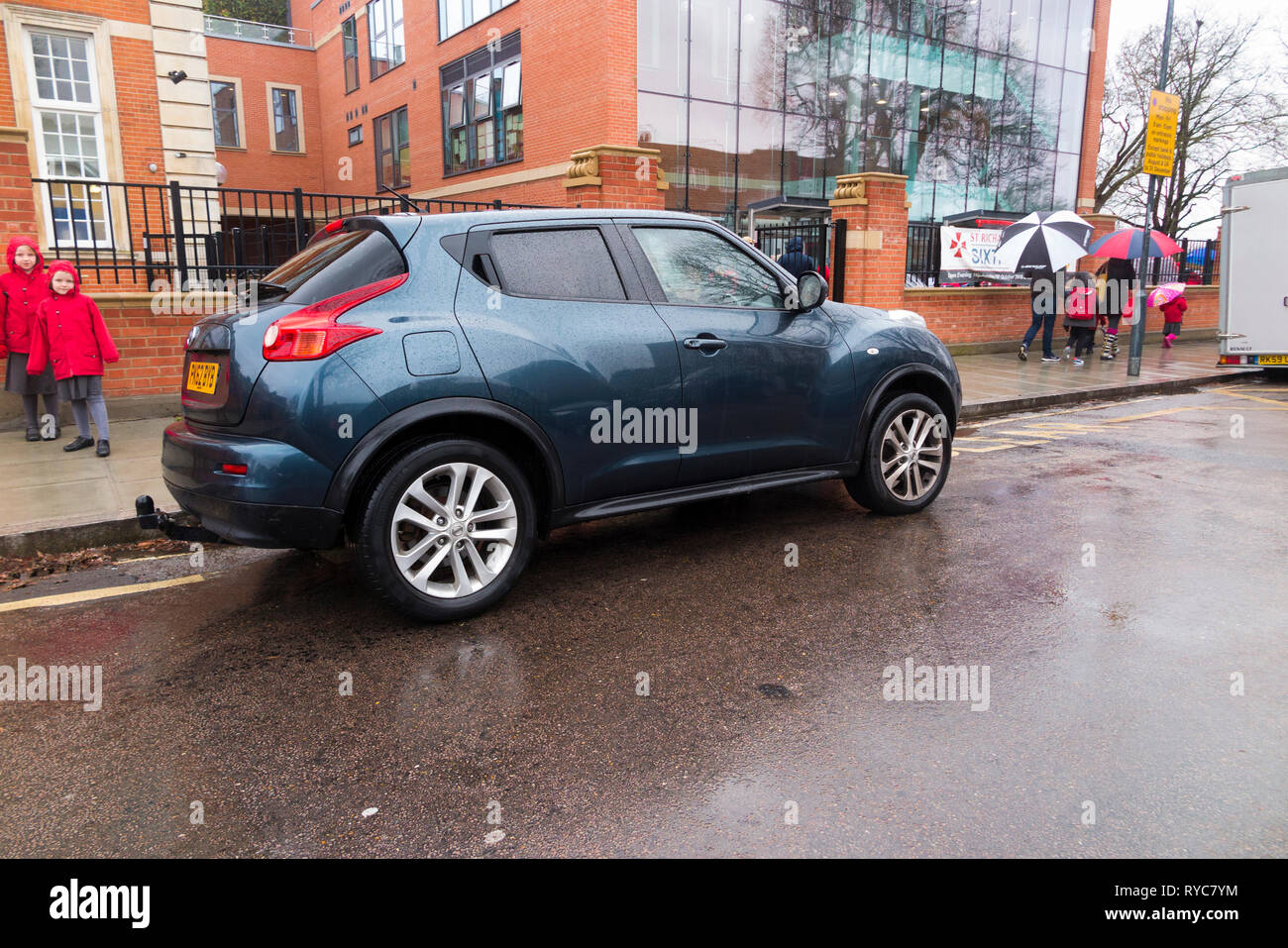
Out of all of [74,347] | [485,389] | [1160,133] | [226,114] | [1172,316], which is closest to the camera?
[485,389]

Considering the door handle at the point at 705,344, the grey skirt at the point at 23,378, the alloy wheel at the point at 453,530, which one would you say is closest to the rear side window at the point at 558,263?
the door handle at the point at 705,344

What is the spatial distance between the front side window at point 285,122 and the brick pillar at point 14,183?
1168 inches

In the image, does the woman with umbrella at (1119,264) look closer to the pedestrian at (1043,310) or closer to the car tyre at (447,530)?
the pedestrian at (1043,310)

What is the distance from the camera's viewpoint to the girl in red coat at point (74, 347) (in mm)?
7312

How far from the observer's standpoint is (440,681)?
351 centimetres

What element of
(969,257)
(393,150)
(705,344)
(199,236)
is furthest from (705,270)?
(393,150)

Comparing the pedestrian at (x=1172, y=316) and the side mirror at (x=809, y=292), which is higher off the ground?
the side mirror at (x=809, y=292)

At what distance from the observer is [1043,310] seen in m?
16.6

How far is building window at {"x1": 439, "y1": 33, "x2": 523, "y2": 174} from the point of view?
22688 mm

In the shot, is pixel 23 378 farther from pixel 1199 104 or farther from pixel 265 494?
pixel 1199 104

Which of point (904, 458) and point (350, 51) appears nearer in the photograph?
point (904, 458)

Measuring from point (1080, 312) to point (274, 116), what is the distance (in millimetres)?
31564

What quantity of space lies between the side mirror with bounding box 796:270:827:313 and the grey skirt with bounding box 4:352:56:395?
6468mm

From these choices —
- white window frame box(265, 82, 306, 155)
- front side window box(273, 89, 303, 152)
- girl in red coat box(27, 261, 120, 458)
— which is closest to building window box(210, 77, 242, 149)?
white window frame box(265, 82, 306, 155)
